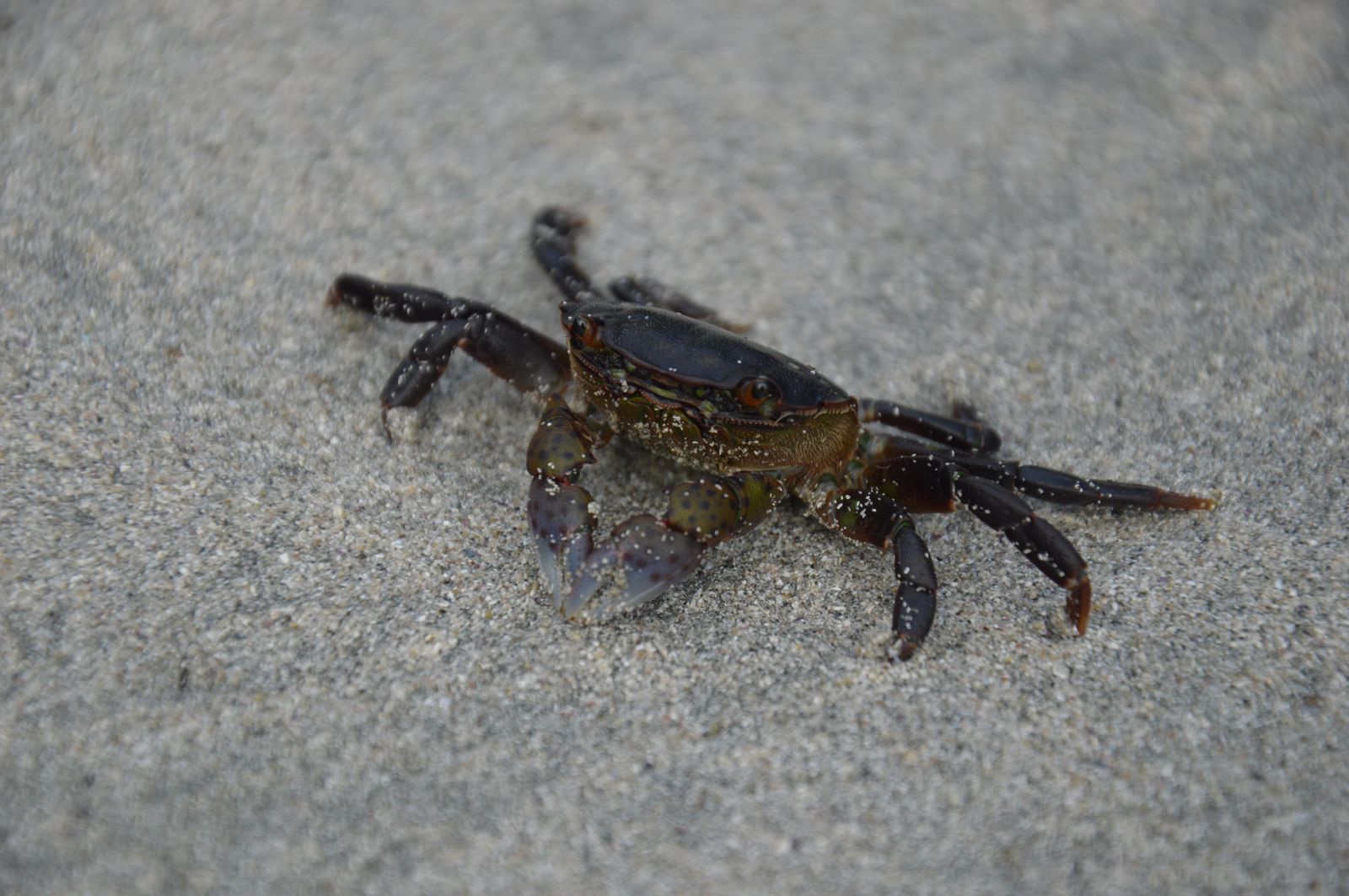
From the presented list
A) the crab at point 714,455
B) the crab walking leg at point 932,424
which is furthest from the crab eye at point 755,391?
the crab walking leg at point 932,424

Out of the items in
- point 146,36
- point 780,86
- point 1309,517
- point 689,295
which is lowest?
point 1309,517

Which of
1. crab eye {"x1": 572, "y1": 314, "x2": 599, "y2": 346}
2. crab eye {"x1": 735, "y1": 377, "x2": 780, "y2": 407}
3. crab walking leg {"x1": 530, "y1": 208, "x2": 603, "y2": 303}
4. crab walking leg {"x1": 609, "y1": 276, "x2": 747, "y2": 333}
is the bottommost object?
crab walking leg {"x1": 609, "y1": 276, "x2": 747, "y2": 333}

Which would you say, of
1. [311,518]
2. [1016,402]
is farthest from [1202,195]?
[311,518]

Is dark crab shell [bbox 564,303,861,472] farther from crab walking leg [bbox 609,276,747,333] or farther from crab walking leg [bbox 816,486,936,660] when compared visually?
crab walking leg [bbox 609,276,747,333]

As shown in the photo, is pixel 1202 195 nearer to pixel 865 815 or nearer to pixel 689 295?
pixel 689 295

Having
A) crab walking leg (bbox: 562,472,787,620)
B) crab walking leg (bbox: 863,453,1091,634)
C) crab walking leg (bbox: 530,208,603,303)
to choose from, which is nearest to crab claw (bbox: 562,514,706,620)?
crab walking leg (bbox: 562,472,787,620)

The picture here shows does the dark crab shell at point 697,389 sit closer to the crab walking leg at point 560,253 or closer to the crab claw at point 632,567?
the crab claw at point 632,567

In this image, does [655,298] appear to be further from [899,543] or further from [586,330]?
[899,543]
